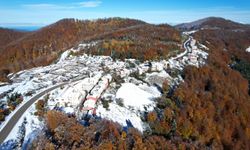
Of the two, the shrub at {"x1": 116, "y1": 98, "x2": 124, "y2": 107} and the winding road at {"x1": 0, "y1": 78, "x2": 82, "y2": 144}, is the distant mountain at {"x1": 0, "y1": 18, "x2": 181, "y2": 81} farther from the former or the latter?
the winding road at {"x1": 0, "y1": 78, "x2": 82, "y2": 144}

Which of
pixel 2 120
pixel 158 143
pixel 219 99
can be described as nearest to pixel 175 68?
pixel 219 99

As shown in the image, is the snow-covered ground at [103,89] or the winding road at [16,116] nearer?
the winding road at [16,116]

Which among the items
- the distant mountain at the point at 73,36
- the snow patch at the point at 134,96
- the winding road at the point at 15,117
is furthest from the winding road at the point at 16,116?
the distant mountain at the point at 73,36

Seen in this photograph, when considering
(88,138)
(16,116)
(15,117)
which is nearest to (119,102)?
(16,116)

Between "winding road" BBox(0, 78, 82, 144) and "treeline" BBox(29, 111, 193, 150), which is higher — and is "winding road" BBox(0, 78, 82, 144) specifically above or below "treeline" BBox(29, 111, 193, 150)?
below

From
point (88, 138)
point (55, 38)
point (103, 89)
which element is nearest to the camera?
point (88, 138)

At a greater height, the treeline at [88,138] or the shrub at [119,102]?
the treeline at [88,138]

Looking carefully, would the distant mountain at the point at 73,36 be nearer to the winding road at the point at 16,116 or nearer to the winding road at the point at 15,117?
the winding road at the point at 16,116

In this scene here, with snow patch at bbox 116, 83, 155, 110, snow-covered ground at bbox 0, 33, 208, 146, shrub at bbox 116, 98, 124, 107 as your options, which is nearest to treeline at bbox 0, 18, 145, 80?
snow-covered ground at bbox 0, 33, 208, 146

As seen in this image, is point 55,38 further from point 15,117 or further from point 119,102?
point 15,117

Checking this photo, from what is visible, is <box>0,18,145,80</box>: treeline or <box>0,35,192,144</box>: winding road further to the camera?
<box>0,18,145,80</box>: treeline

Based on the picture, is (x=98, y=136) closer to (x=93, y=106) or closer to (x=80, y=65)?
(x=93, y=106)
